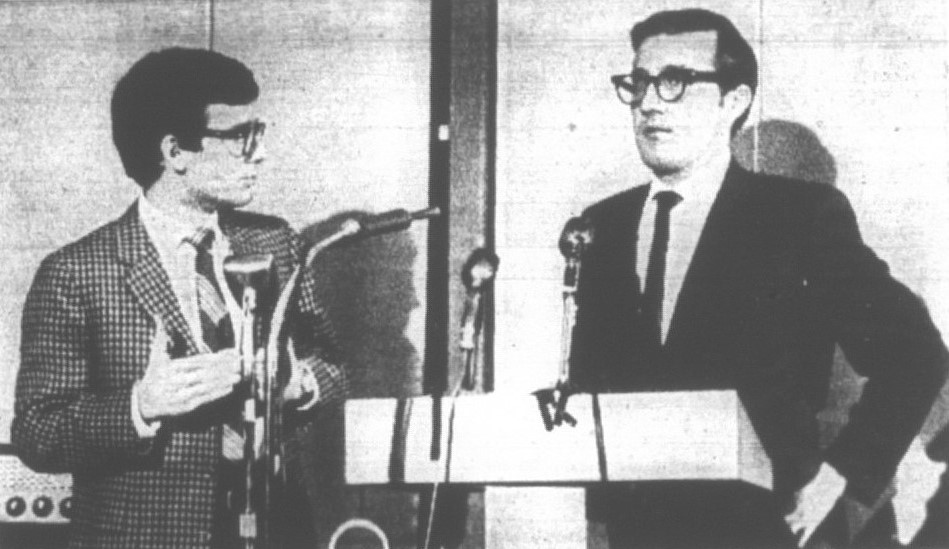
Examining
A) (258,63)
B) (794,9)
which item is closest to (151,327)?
(258,63)

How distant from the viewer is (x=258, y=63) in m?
3.46

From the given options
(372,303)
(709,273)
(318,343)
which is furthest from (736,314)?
(318,343)

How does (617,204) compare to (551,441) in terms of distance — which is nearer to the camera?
(551,441)

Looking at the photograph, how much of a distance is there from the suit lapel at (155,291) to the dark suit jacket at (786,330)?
0.94 metres

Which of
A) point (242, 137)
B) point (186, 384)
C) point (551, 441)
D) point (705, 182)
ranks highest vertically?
point (242, 137)

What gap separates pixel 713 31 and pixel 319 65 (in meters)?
1.01

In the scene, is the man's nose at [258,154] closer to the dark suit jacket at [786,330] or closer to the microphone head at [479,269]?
the microphone head at [479,269]

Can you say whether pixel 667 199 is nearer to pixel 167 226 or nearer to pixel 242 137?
pixel 242 137

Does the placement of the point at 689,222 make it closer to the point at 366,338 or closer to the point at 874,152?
the point at 874,152

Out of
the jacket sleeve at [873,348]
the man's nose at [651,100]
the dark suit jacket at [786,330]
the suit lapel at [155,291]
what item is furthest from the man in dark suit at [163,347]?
the jacket sleeve at [873,348]

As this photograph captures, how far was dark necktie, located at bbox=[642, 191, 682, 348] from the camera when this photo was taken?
10.7ft

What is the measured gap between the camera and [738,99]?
3320 millimetres

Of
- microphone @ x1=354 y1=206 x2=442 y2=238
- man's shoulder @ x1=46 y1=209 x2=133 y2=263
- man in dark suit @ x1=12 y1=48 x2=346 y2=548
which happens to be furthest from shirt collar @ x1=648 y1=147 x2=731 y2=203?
man's shoulder @ x1=46 y1=209 x2=133 y2=263

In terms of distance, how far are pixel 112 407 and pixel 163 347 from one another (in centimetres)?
19
